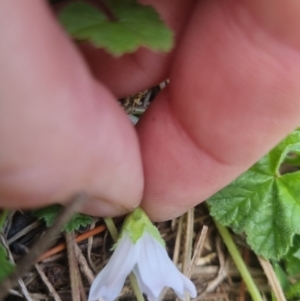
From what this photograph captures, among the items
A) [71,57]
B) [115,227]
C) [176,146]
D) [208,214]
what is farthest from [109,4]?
[208,214]

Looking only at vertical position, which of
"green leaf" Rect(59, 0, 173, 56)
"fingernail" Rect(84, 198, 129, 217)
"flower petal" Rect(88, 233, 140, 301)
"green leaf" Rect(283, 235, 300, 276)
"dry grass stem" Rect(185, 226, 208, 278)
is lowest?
"green leaf" Rect(283, 235, 300, 276)

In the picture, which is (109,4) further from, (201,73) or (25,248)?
(25,248)

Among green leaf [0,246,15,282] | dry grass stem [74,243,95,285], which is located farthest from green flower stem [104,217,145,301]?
green leaf [0,246,15,282]

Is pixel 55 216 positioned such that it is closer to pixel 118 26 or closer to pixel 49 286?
pixel 49 286

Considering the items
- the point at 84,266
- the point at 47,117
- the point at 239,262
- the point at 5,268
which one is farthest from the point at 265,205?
the point at 47,117

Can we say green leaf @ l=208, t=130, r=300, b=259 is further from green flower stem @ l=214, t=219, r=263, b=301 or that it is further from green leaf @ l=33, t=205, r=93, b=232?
green leaf @ l=33, t=205, r=93, b=232
